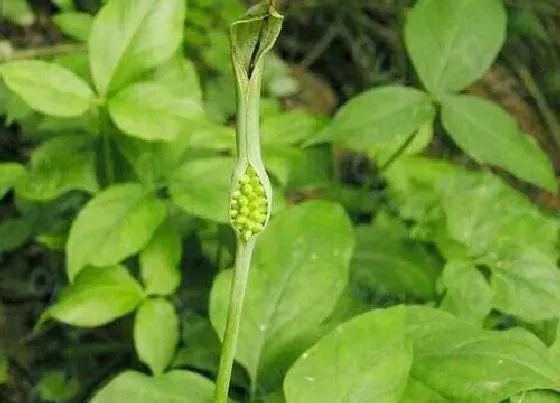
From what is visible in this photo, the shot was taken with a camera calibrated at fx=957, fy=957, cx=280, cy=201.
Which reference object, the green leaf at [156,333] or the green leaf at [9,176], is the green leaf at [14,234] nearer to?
the green leaf at [9,176]

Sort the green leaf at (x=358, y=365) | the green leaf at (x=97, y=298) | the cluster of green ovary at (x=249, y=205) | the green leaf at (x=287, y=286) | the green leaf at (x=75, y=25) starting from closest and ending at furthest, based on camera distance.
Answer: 1. the cluster of green ovary at (x=249, y=205)
2. the green leaf at (x=358, y=365)
3. the green leaf at (x=287, y=286)
4. the green leaf at (x=97, y=298)
5. the green leaf at (x=75, y=25)

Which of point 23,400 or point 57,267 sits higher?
point 57,267

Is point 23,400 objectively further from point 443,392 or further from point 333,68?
point 333,68

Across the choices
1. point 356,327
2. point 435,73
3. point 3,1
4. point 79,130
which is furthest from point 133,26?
point 3,1

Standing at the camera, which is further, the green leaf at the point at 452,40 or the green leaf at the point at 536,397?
the green leaf at the point at 452,40

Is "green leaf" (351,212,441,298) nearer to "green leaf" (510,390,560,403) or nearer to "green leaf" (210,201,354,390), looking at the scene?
"green leaf" (210,201,354,390)

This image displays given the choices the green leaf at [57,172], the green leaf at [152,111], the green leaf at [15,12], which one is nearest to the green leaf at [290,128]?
the green leaf at [152,111]

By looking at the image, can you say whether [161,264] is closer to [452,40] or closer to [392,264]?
[392,264]
